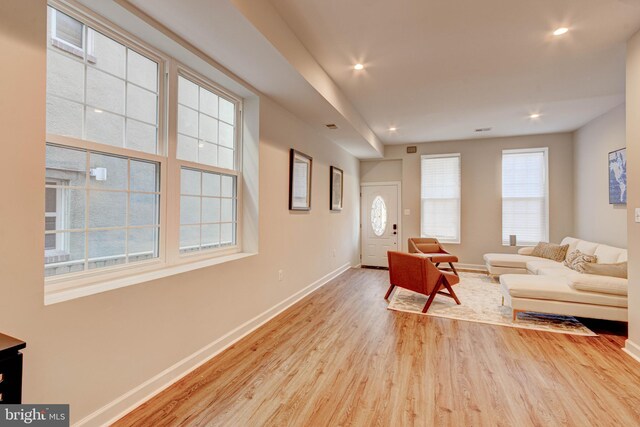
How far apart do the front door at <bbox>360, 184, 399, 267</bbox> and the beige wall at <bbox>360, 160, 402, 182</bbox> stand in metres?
0.18

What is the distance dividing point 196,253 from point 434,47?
9.62 ft

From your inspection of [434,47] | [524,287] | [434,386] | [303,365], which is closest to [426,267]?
[524,287]

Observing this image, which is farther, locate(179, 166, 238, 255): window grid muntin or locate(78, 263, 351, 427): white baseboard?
locate(179, 166, 238, 255): window grid muntin

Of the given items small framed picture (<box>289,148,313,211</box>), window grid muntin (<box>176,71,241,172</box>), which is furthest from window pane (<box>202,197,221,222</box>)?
small framed picture (<box>289,148,313,211</box>)

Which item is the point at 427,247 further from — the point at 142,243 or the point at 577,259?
the point at 142,243

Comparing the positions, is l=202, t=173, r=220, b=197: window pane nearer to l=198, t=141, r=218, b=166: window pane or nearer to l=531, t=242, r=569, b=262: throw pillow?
l=198, t=141, r=218, b=166: window pane

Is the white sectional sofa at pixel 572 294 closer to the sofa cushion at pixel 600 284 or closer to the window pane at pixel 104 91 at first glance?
the sofa cushion at pixel 600 284

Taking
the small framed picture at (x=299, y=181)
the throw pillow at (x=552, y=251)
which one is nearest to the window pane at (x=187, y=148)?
the small framed picture at (x=299, y=181)

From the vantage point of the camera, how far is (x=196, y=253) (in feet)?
8.99

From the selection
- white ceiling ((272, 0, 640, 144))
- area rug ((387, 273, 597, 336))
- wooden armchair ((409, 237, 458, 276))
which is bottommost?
area rug ((387, 273, 597, 336))

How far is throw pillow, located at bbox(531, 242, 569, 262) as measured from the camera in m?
5.11

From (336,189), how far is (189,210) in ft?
11.0

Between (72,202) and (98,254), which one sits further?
(98,254)

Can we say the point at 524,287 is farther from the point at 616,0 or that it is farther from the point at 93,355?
the point at 93,355
